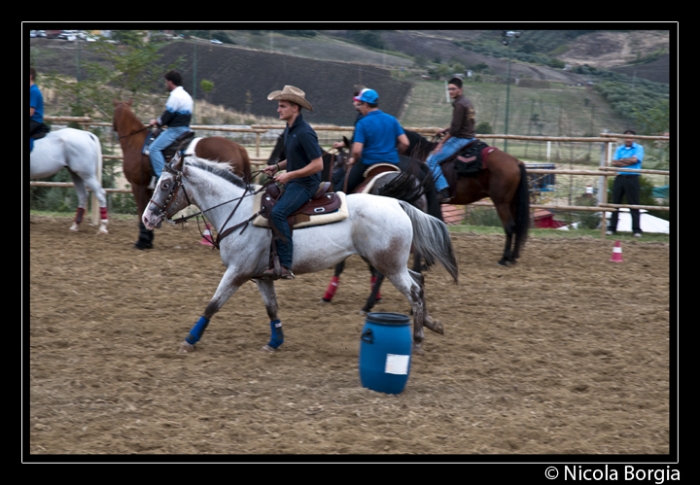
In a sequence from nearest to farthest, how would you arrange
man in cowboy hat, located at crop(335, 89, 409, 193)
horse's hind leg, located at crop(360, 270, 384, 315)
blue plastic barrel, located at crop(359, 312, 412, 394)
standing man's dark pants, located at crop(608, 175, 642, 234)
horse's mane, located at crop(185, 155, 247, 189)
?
blue plastic barrel, located at crop(359, 312, 412, 394) < horse's mane, located at crop(185, 155, 247, 189) < horse's hind leg, located at crop(360, 270, 384, 315) < man in cowboy hat, located at crop(335, 89, 409, 193) < standing man's dark pants, located at crop(608, 175, 642, 234)

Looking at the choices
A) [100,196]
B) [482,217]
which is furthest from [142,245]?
[482,217]

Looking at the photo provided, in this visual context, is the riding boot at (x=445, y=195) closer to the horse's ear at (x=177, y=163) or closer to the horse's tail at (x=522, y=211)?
the horse's tail at (x=522, y=211)

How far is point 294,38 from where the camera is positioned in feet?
79.9

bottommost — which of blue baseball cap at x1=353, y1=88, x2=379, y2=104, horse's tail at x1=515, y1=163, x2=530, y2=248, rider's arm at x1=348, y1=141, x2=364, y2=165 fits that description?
horse's tail at x1=515, y1=163, x2=530, y2=248

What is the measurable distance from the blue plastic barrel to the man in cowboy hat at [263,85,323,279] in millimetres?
1118

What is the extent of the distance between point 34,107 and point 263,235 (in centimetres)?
701

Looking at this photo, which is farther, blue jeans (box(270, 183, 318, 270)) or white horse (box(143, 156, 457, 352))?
white horse (box(143, 156, 457, 352))

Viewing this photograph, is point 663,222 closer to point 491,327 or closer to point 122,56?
point 491,327

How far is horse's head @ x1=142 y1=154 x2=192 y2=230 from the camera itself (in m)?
6.43

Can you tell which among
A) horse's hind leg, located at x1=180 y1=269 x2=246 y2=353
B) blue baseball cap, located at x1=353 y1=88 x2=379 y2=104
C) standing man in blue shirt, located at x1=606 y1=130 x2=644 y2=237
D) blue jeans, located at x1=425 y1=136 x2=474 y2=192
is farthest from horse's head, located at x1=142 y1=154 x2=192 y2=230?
standing man in blue shirt, located at x1=606 y1=130 x2=644 y2=237

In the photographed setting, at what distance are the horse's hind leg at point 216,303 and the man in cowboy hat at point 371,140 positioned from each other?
2711mm

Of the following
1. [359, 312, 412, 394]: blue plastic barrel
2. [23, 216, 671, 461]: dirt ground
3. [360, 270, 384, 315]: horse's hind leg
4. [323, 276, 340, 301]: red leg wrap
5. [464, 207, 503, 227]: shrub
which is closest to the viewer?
[23, 216, 671, 461]: dirt ground

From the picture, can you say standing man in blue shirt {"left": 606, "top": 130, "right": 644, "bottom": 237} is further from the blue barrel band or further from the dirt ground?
the blue barrel band

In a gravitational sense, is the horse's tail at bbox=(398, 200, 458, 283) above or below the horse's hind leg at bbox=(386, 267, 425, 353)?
above
